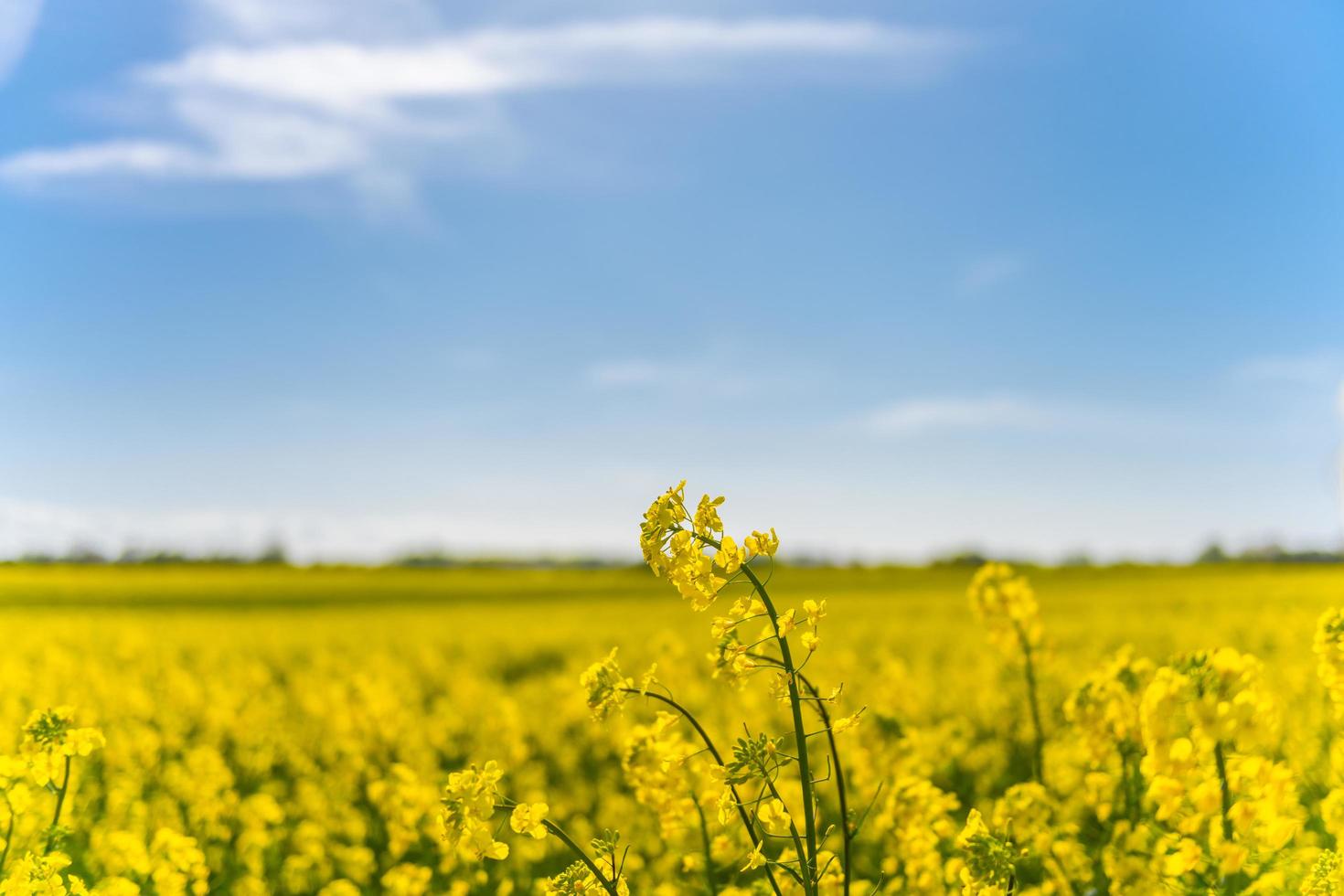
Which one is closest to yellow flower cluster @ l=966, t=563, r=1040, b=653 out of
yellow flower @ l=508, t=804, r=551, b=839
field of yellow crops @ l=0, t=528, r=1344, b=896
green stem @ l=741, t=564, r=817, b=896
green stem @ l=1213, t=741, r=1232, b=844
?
field of yellow crops @ l=0, t=528, r=1344, b=896

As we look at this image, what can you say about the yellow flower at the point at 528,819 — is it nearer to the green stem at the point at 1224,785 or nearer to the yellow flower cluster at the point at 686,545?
the yellow flower cluster at the point at 686,545

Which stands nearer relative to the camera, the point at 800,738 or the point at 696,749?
the point at 800,738

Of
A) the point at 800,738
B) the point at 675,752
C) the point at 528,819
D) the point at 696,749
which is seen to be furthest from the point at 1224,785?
the point at 528,819

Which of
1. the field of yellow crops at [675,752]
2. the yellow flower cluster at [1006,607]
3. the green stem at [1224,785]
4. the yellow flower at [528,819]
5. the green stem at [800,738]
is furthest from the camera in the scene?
the yellow flower cluster at [1006,607]

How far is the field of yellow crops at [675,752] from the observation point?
7.57ft

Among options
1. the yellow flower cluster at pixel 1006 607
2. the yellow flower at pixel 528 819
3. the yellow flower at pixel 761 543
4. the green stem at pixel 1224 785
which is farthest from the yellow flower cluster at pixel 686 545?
the yellow flower cluster at pixel 1006 607

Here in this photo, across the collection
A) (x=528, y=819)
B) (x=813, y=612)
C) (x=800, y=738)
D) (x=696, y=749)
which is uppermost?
(x=813, y=612)

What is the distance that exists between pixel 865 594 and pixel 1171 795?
25.4 meters

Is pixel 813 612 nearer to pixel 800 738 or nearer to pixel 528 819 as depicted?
pixel 800 738

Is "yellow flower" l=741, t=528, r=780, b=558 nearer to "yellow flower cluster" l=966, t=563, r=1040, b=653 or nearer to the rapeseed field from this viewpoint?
the rapeseed field

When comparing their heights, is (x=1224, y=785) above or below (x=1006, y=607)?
below

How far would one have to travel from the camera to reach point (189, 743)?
1009 cm

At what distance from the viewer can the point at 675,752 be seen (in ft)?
9.06

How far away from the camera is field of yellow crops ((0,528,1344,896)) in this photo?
231 cm
